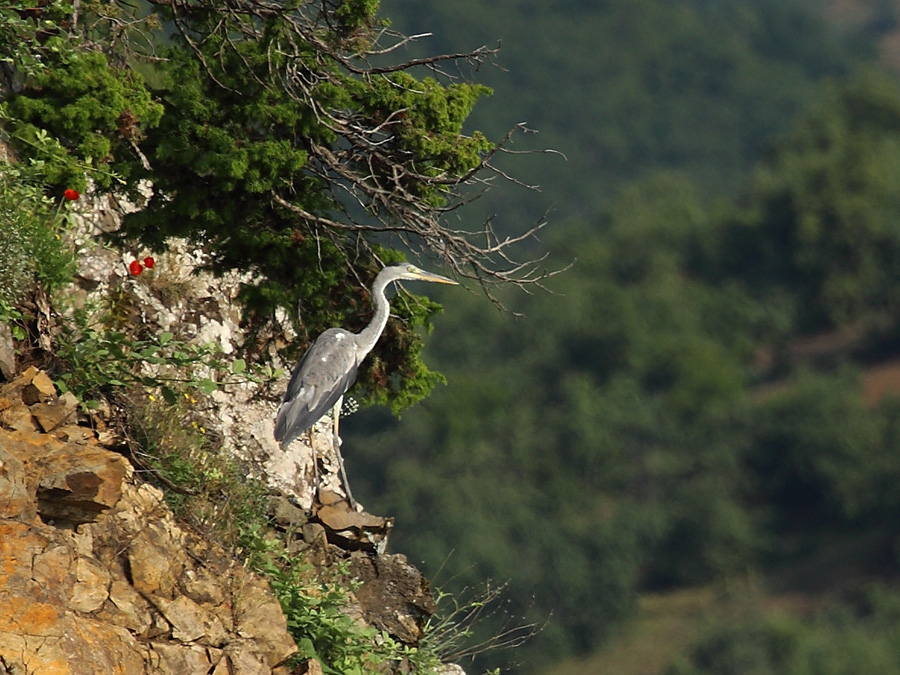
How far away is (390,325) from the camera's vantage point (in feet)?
44.1

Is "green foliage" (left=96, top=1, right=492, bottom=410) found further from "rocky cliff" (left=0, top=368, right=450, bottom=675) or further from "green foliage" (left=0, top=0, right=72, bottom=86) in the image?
"rocky cliff" (left=0, top=368, right=450, bottom=675)

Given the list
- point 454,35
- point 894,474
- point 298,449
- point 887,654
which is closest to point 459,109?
A: point 298,449

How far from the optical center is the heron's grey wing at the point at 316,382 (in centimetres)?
1240

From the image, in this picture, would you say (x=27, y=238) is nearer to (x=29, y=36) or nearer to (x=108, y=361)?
(x=108, y=361)

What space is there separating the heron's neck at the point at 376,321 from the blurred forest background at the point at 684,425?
85.0 feet

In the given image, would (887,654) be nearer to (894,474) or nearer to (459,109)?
(894,474)

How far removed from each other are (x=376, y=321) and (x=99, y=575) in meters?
3.69

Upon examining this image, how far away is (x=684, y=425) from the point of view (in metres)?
91.4

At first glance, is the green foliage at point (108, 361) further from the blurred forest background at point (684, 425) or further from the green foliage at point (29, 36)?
the blurred forest background at point (684, 425)

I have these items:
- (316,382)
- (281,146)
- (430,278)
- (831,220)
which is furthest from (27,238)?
(831,220)

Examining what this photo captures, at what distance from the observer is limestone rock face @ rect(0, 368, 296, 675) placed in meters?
9.15

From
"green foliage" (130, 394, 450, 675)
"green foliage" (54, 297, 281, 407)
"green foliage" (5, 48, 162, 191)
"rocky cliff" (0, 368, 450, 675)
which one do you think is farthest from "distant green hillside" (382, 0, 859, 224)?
"rocky cliff" (0, 368, 450, 675)

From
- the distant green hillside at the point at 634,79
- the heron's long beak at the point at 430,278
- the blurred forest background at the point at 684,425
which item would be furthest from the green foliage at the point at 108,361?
the distant green hillside at the point at 634,79

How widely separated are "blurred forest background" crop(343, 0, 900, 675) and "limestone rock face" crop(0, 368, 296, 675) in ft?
91.5
